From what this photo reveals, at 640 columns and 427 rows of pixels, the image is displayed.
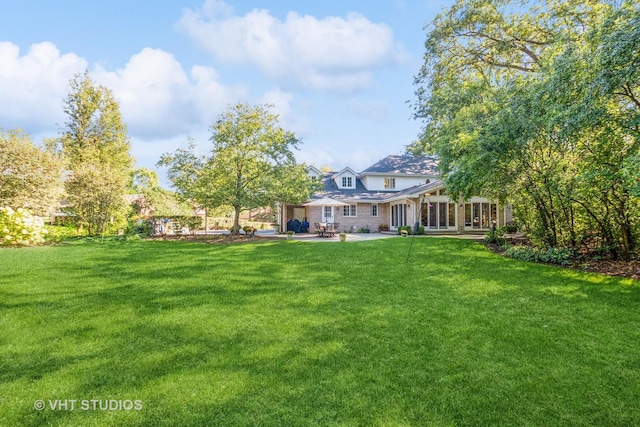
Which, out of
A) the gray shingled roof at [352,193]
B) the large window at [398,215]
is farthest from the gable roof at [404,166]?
the large window at [398,215]

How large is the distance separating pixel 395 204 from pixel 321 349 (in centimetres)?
2189

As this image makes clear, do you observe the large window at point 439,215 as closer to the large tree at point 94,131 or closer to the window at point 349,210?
the window at point 349,210

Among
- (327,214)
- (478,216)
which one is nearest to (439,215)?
(478,216)

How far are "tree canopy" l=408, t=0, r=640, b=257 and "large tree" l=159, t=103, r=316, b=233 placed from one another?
783cm

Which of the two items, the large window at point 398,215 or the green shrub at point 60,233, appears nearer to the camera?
the green shrub at point 60,233

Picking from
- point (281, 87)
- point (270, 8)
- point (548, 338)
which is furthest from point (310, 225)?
point (548, 338)

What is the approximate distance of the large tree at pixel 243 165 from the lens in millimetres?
17281

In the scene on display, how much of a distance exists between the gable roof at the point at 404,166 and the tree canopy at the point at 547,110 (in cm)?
885

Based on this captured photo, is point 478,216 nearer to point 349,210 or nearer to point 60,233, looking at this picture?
point 349,210

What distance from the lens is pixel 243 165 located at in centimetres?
1773

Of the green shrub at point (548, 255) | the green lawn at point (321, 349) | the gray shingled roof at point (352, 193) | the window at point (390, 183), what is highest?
the window at point (390, 183)

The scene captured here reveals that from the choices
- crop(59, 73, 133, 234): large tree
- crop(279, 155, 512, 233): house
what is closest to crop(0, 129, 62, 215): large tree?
crop(59, 73, 133, 234): large tree

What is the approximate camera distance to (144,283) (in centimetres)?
702

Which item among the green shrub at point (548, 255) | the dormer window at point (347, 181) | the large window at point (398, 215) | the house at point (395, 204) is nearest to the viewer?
the green shrub at point (548, 255)
